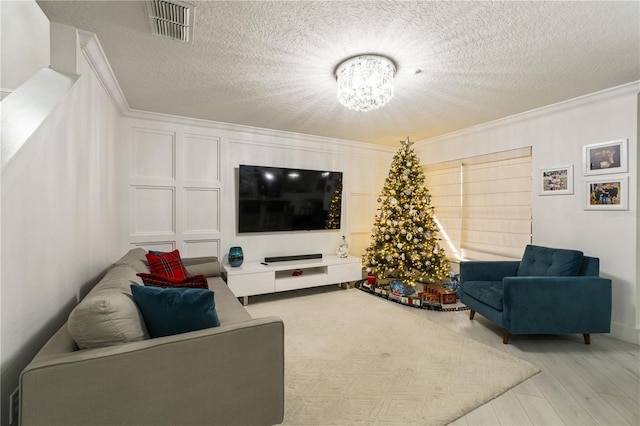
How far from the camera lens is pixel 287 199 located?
4.50 meters

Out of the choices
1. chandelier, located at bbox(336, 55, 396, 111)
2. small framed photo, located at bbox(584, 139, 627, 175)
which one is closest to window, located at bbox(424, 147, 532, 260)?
small framed photo, located at bbox(584, 139, 627, 175)

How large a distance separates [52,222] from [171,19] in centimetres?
142

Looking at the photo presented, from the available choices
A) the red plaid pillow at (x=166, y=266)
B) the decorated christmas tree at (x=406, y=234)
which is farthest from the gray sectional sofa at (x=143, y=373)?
the decorated christmas tree at (x=406, y=234)

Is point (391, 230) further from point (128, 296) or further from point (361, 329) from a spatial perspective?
point (128, 296)

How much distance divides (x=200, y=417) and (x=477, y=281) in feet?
10.1

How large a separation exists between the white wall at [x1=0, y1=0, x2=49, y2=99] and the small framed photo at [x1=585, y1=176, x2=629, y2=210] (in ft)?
17.0

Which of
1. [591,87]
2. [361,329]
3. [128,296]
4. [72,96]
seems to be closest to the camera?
[128,296]

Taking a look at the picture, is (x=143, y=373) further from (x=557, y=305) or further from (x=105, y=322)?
(x=557, y=305)

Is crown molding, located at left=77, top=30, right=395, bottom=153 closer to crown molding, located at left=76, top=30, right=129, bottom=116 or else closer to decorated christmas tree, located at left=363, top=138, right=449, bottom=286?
crown molding, located at left=76, top=30, right=129, bottom=116

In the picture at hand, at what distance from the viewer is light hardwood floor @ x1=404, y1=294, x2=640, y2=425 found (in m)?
1.80

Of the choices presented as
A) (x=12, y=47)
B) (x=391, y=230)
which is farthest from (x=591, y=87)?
(x=12, y=47)

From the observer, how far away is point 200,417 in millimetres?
1351

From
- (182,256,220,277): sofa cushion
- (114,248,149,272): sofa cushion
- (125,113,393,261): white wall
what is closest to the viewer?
(114,248,149,272): sofa cushion

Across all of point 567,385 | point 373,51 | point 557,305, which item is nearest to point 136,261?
point 373,51
